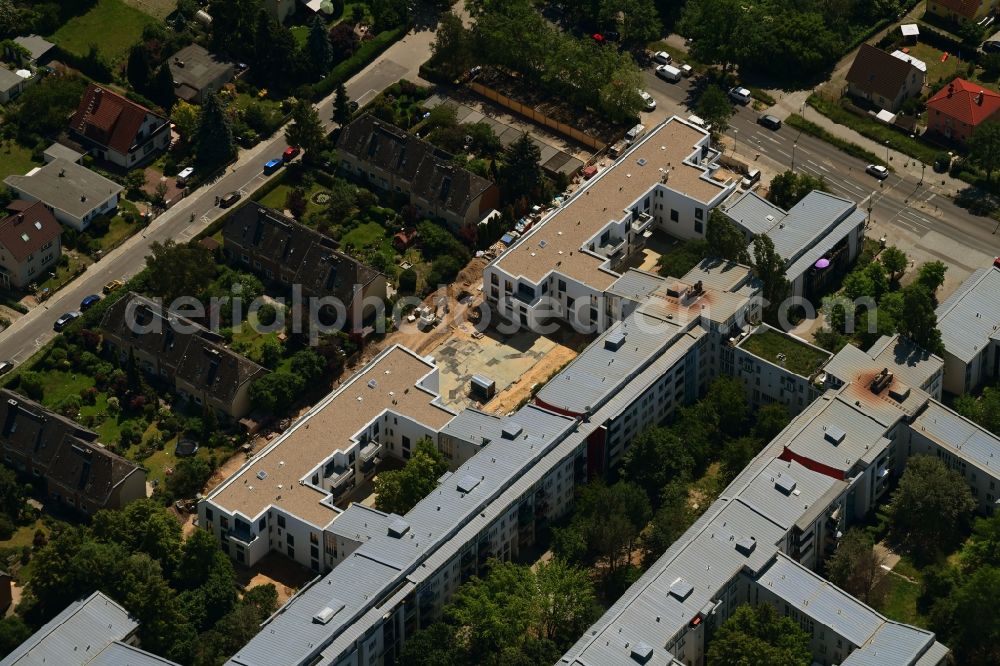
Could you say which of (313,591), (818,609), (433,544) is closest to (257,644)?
(313,591)

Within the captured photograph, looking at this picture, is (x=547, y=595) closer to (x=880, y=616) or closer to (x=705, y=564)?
(x=705, y=564)

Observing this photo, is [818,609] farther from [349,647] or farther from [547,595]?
[349,647]

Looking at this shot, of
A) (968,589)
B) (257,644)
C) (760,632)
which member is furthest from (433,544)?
(968,589)

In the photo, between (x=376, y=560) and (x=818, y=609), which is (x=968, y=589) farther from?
(x=376, y=560)

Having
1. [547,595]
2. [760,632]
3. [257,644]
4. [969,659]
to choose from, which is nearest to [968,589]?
[969,659]
